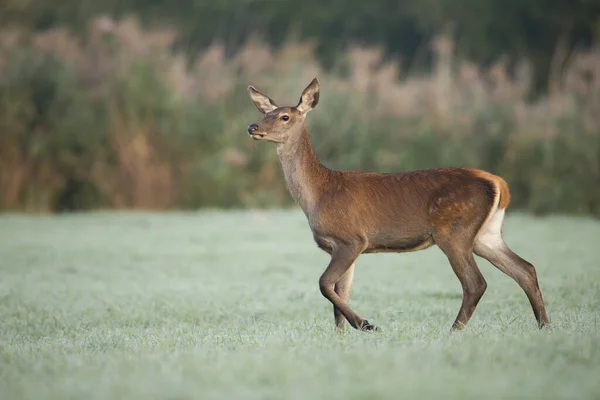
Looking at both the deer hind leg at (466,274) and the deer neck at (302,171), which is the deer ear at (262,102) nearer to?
the deer neck at (302,171)

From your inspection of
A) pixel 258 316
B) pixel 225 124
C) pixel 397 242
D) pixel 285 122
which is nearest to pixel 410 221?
pixel 397 242

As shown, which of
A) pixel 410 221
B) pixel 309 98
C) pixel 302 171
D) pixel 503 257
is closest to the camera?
pixel 410 221

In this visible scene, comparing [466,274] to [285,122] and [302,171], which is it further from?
[285,122]

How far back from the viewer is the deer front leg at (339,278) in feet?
24.1

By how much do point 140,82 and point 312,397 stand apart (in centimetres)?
1512

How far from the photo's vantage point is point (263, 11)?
34188mm

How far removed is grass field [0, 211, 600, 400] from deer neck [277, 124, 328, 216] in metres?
0.95

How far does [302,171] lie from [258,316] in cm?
168

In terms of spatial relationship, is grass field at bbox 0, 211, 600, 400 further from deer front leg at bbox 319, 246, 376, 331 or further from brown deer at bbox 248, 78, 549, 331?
brown deer at bbox 248, 78, 549, 331

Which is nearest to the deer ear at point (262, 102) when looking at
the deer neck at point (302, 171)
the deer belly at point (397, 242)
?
the deer neck at point (302, 171)

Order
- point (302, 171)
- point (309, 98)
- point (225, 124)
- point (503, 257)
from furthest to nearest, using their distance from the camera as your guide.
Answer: point (225, 124)
point (309, 98)
point (302, 171)
point (503, 257)

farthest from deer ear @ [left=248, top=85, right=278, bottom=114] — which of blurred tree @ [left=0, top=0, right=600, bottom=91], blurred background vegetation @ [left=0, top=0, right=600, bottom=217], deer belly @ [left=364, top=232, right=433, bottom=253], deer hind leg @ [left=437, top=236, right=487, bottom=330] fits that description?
blurred tree @ [left=0, top=0, right=600, bottom=91]

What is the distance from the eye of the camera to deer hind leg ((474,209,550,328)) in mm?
7621

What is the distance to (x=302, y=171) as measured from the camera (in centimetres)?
799
